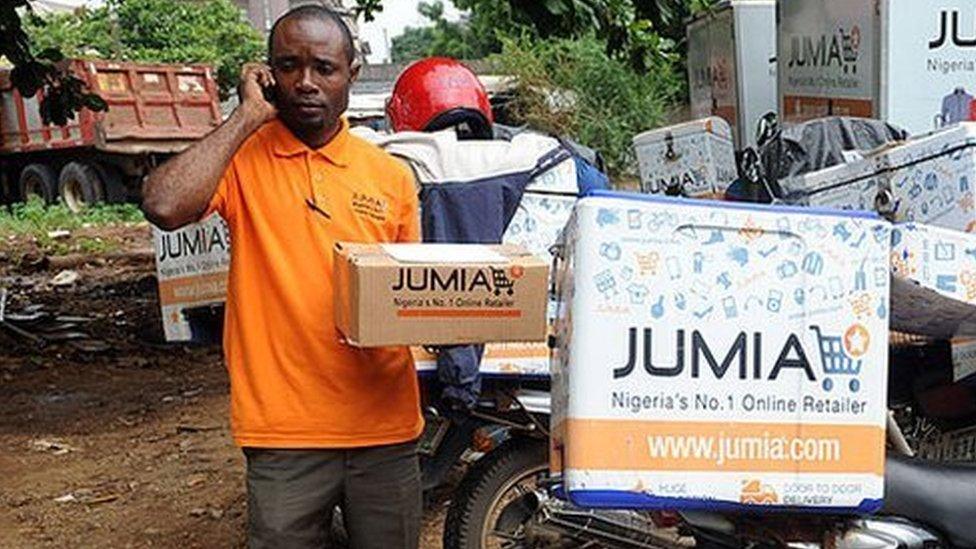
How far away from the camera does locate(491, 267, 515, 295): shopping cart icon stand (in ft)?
8.41

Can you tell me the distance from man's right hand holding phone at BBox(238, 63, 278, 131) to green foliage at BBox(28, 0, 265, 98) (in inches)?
892

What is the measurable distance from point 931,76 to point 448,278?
3.59 metres

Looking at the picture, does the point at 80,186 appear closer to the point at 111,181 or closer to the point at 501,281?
the point at 111,181

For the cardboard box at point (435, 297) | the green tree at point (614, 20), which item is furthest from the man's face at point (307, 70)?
the green tree at point (614, 20)

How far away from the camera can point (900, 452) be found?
291 cm

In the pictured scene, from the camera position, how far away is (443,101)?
416 centimetres

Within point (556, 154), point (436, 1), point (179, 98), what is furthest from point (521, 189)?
point (436, 1)

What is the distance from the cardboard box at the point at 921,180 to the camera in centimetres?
331

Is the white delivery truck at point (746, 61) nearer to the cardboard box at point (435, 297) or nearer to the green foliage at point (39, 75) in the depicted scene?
the green foliage at point (39, 75)

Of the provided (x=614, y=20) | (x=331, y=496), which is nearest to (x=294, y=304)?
(x=331, y=496)

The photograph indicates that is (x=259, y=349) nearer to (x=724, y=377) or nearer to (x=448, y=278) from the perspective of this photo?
(x=448, y=278)

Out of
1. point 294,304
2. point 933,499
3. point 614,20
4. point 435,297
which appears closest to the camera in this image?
point 435,297

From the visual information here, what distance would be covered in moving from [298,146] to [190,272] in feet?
7.56

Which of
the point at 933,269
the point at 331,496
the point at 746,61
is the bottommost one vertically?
the point at 331,496
